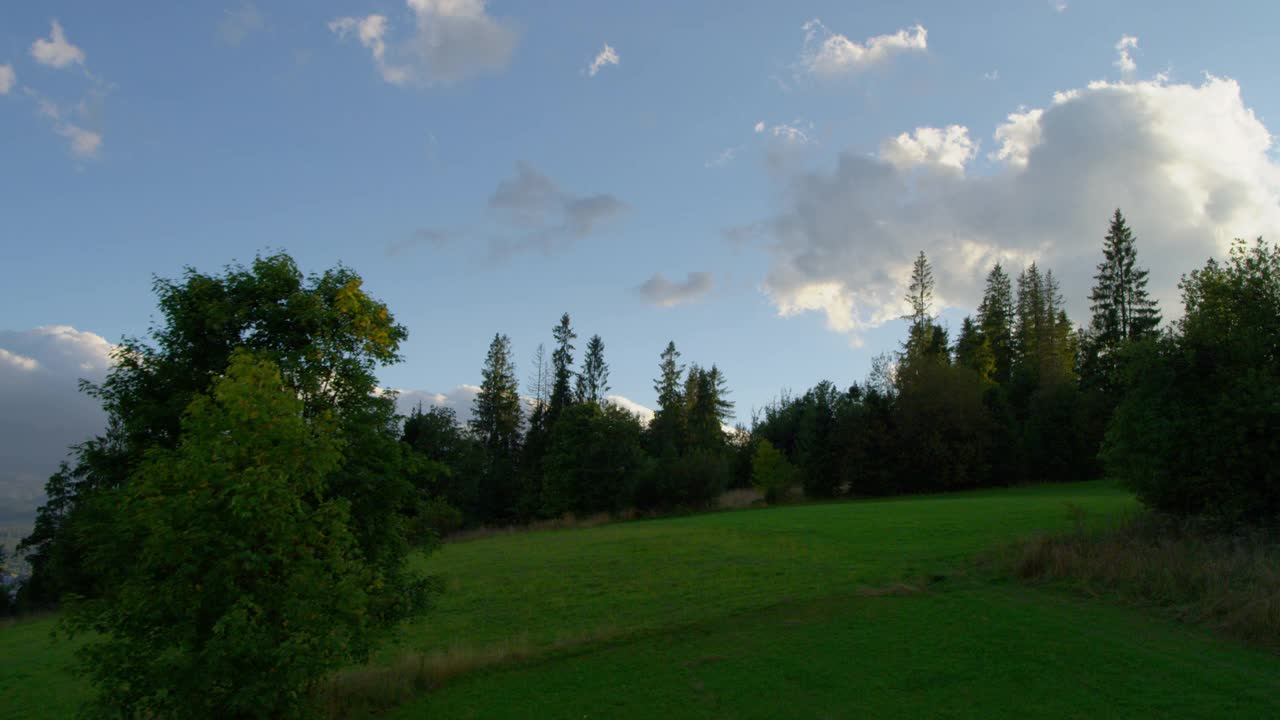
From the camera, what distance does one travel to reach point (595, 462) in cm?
6025

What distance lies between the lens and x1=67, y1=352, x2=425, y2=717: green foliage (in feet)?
26.8

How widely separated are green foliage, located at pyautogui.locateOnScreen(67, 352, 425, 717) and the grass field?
3.24m

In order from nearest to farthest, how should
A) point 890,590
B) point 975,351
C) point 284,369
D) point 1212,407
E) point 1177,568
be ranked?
point 284,369, point 1177,568, point 890,590, point 1212,407, point 975,351

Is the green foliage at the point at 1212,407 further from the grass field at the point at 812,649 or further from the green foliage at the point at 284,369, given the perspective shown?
the green foliage at the point at 284,369

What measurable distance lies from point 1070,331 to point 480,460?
7117 centimetres

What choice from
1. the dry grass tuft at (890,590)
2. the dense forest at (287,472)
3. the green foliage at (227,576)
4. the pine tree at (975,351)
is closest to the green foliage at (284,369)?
the dense forest at (287,472)

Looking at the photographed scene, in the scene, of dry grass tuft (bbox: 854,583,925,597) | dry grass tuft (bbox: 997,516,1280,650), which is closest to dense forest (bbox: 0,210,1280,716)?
dry grass tuft (bbox: 997,516,1280,650)

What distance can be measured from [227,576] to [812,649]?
9022mm

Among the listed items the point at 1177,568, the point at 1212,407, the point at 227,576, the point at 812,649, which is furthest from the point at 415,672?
the point at 1212,407

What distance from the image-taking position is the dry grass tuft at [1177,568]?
1220 cm

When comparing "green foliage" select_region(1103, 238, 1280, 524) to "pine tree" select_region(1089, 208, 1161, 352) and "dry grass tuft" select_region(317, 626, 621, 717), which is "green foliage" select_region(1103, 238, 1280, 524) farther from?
"pine tree" select_region(1089, 208, 1161, 352)

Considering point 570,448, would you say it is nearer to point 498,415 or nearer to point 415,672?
point 498,415

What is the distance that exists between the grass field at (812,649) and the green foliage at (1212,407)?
14.7ft

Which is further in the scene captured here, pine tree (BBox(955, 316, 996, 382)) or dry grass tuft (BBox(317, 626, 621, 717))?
pine tree (BBox(955, 316, 996, 382))
